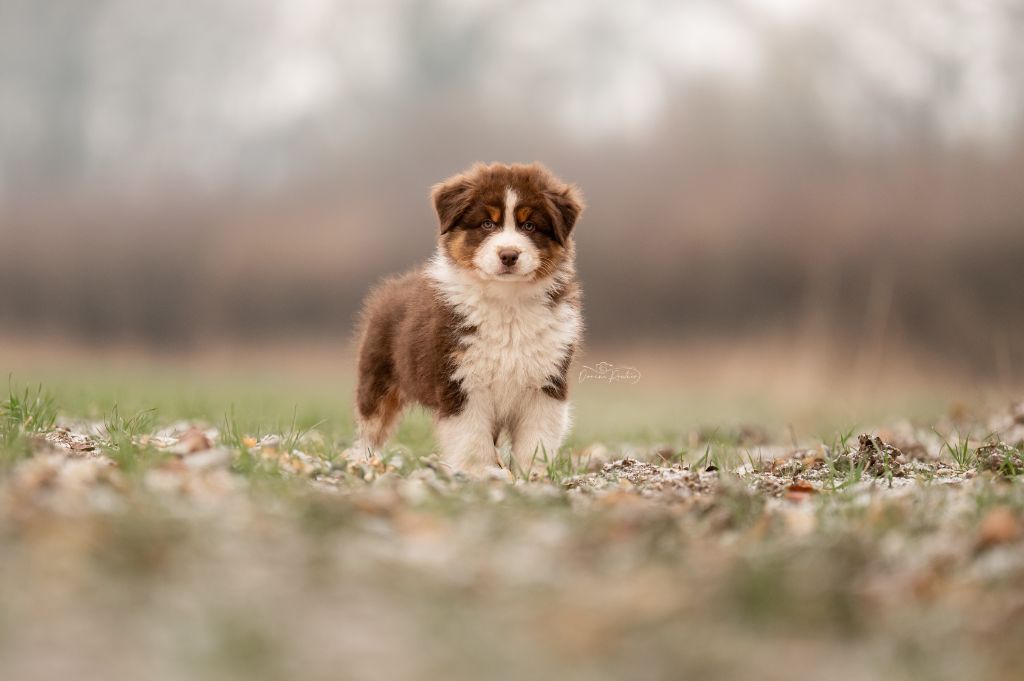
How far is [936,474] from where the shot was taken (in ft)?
18.2

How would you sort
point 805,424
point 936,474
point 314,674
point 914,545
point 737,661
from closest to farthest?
point 314,674 < point 737,661 < point 914,545 < point 936,474 < point 805,424

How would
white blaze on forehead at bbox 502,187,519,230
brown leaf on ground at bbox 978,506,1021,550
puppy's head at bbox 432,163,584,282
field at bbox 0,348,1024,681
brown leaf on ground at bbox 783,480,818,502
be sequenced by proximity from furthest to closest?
white blaze on forehead at bbox 502,187,519,230 < puppy's head at bbox 432,163,584,282 < brown leaf on ground at bbox 783,480,818,502 < brown leaf on ground at bbox 978,506,1021,550 < field at bbox 0,348,1024,681

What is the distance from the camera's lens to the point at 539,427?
6137mm

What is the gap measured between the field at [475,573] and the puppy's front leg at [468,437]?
33.2 inches

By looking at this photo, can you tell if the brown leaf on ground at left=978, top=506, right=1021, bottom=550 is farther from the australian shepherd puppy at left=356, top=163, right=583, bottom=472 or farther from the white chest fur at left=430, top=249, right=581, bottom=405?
the white chest fur at left=430, top=249, right=581, bottom=405

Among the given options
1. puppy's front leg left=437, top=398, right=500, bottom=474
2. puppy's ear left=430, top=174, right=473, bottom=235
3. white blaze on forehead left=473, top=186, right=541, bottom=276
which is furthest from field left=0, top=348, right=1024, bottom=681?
puppy's ear left=430, top=174, right=473, bottom=235

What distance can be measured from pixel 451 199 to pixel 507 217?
395 mm

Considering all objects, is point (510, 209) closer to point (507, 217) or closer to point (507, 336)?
point (507, 217)

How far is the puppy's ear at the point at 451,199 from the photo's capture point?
6094 millimetres

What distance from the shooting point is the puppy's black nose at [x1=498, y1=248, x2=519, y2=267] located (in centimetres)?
573

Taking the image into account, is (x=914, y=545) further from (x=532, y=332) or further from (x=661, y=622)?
(x=532, y=332)

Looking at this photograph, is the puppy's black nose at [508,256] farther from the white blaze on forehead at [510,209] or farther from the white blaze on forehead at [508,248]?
the white blaze on forehead at [510,209]

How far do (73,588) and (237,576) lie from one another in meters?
0.40

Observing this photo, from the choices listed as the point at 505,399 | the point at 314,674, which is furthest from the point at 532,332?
the point at 314,674
